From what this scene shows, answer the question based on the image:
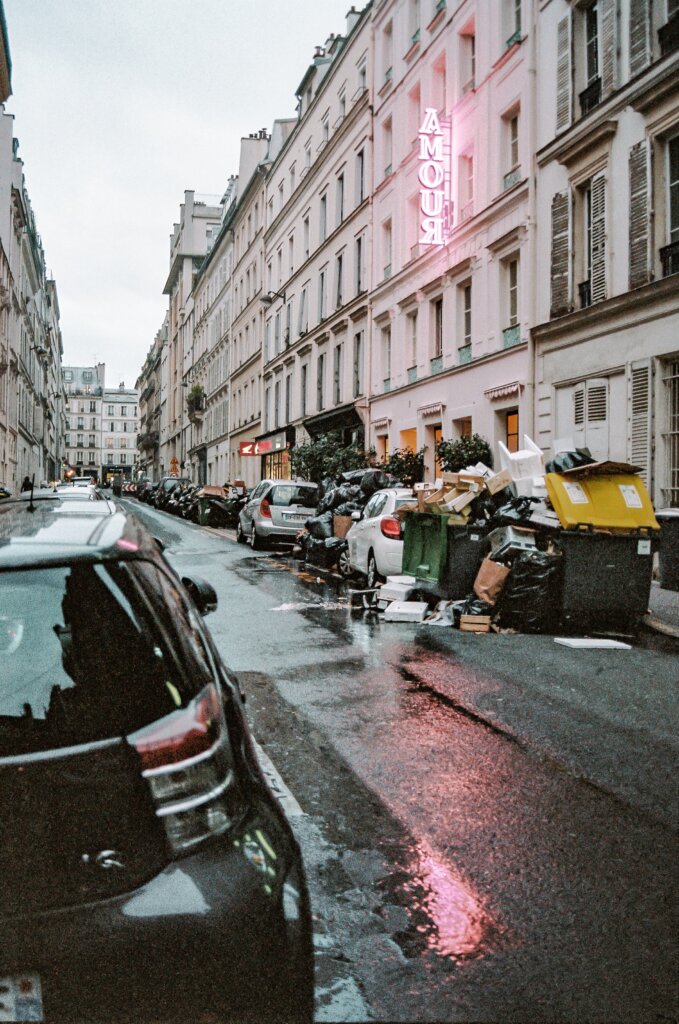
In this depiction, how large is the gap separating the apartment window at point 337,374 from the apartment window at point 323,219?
5421 millimetres

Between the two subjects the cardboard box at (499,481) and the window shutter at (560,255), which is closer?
the cardboard box at (499,481)

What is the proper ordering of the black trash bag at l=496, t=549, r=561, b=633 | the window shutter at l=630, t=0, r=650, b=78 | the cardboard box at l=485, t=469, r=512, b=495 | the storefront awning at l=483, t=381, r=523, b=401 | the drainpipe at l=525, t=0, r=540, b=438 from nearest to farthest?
the black trash bag at l=496, t=549, r=561, b=633 < the cardboard box at l=485, t=469, r=512, b=495 < the window shutter at l=630, t=0, r=650, b=78 < the drainpipe at l=525, t=0, r=540, b=438 < the storefront awning at l=483, t=381, r=523, b=401

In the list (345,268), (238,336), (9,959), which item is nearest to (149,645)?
(9,959)

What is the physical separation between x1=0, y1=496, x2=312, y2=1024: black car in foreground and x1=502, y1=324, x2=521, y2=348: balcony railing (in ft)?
58.6

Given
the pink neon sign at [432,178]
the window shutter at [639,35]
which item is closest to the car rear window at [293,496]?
the pink neon sign at [432,178]

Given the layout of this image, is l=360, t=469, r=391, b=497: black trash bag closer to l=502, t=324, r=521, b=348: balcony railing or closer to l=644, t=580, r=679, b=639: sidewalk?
l=502, t=324, r=521, b=348: balcony railing

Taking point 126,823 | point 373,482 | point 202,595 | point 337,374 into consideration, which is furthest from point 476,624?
point 337,374

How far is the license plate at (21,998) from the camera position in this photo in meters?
1.76

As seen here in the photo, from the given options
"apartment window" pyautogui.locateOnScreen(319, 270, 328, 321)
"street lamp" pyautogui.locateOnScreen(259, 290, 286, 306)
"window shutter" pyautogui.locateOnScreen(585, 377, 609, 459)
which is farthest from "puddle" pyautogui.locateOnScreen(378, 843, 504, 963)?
"street lamp" pyautogui.locateOnScreen(259, 290, 286, 306)

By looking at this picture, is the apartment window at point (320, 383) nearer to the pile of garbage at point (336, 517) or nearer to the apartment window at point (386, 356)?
the apartment window at point (386, 356)

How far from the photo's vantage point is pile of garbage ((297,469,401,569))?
16.9m

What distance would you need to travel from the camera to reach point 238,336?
55688mm

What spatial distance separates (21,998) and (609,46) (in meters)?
17.9

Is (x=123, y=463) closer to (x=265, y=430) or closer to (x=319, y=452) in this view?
(x=265, y=430)
